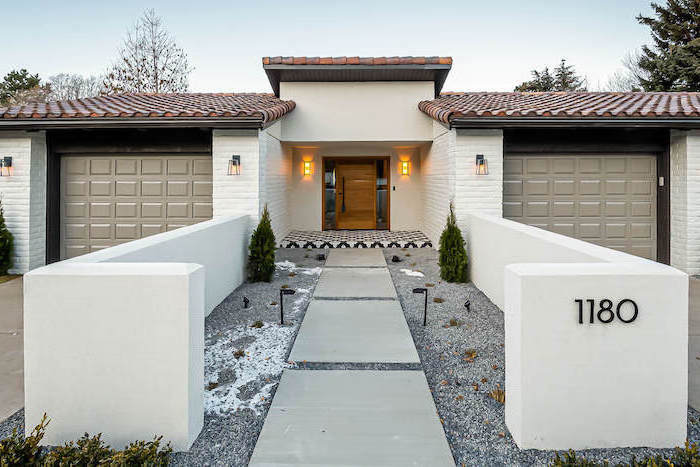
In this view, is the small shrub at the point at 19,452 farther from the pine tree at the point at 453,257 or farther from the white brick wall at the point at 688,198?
the white brick wall at the point at 688,198

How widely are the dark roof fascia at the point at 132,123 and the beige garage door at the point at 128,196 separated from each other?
0.84 meters

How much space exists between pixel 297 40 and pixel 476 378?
55.7 ft

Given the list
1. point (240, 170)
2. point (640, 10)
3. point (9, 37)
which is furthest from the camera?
point (640, 10)

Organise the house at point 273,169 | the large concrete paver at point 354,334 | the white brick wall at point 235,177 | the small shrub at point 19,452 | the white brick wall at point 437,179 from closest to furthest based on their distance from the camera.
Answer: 1. the small shrub at point 19,452
2. the large concrete paver at point 354,334
3. the house at point 273,169
4. the white brick wall at point 235,177
5. the white brick wall at point 437,179

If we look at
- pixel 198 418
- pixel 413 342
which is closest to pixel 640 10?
pixel 413 342

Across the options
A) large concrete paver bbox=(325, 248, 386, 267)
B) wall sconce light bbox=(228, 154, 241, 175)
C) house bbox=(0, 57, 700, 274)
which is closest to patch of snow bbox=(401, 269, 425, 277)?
large concrete paver bbox=(325, 248, 386, 267)

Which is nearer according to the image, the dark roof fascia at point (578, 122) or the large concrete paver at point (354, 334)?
the large concrete paver at point (354, 334)

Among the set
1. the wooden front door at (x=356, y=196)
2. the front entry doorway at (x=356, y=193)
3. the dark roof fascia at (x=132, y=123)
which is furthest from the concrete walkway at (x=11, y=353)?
the wooden front door at (x=356, y=196)

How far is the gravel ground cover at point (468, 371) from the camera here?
2662mm

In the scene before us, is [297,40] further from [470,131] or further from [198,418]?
[198,418]

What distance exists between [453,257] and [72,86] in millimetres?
28761

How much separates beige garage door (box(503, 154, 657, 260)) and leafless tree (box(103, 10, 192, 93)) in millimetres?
18800

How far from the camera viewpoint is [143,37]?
70.7 ft

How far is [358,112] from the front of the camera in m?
10.6
